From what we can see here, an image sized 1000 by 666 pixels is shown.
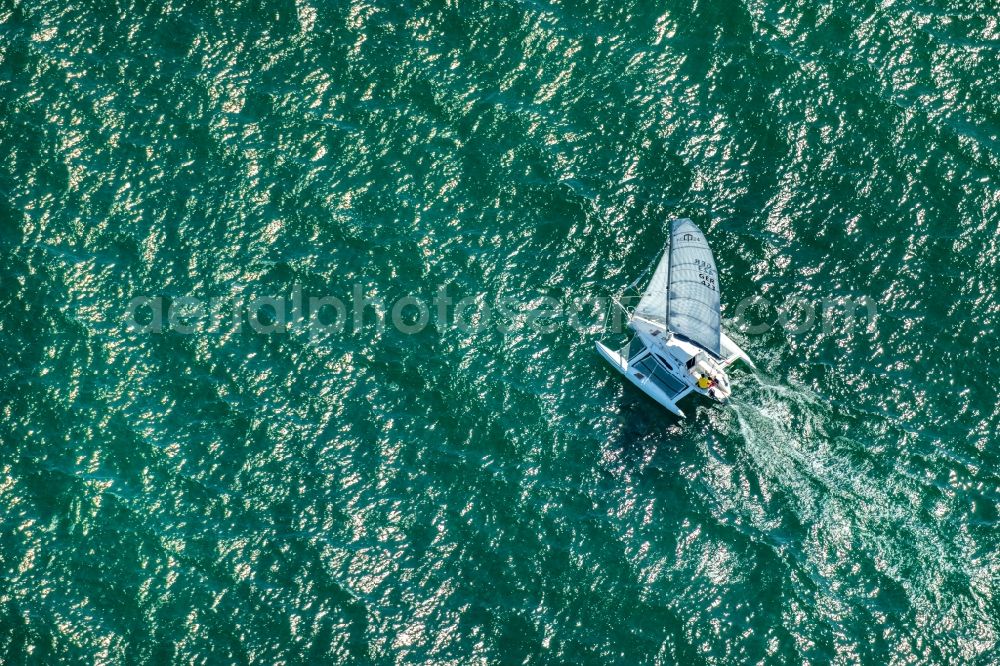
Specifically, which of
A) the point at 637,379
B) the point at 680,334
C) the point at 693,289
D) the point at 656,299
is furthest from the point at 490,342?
the point at 693,289

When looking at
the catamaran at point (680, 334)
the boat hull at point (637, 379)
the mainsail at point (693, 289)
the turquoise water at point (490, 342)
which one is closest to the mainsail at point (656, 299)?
the catamaran at point (680, 334)

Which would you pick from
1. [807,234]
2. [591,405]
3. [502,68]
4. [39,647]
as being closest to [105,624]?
[39,647]

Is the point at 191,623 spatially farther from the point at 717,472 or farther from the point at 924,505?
the point at 924,505

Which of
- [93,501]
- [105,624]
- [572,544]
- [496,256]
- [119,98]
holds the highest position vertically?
[119,98]

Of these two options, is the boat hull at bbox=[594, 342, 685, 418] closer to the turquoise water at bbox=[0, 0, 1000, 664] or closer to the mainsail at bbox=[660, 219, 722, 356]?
the turquoise water at bbox=[0, 0, 1000, 664]

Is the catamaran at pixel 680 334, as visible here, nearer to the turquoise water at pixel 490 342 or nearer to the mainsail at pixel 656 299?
the mainsail at pixel 656 299

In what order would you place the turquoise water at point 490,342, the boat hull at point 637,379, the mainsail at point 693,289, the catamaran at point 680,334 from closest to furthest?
the turquoise water at point 490,342
the mainsail at point 693,289
the catamaran at point 680,334
the boat hull at point 637,379
